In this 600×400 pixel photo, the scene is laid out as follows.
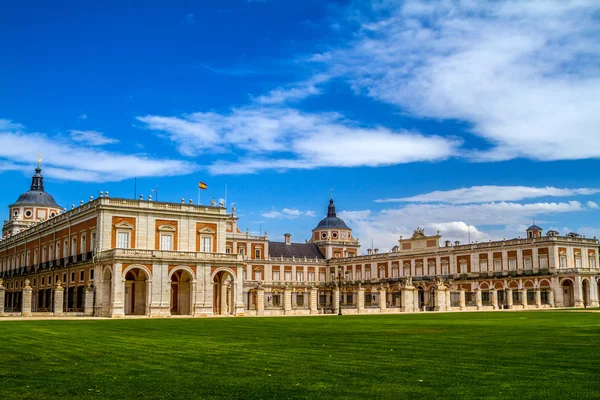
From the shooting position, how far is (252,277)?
99000 mm

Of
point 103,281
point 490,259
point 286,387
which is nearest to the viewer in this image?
point 286,387

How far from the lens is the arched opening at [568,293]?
7788 centimetres

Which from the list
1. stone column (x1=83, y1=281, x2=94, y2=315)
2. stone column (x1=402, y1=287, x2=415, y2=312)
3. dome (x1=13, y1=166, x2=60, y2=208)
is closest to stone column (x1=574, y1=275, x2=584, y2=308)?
stone column (x1=402, y1=287, x2=415, y2=312)

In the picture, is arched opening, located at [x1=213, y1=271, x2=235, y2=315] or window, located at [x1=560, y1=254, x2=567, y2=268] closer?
arched opening, located at [x1=213, y1=271, x2=235, y2=315]

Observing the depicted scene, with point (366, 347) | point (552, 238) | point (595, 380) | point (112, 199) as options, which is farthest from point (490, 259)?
point (595, 380)

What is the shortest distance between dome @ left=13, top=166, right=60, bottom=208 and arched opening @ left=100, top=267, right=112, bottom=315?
4260 centimetres

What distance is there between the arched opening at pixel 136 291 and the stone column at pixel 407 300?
24042 millimetres

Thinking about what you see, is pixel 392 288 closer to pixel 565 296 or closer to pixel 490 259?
pixel 490 259

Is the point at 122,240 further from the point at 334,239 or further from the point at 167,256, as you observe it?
the point at 334,239

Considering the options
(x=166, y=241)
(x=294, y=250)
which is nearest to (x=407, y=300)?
(x=166, y=241)

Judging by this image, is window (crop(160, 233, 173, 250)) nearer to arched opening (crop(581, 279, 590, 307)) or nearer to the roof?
arched opening (crop(581, 279, 590, 307))

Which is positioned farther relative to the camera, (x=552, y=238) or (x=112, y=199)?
(x=552, y=238)

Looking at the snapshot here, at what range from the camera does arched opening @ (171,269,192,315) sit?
56.2 metres

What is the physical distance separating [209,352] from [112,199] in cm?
4033
